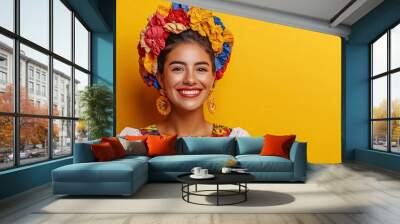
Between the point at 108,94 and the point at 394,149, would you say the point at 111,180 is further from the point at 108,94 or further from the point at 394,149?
the point at 394,149

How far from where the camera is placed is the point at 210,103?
27.6 ft

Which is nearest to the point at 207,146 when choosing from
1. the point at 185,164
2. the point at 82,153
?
the point at 185,164

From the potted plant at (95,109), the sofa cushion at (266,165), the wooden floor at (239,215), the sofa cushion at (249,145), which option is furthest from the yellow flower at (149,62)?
the wooden floor at (239,215)

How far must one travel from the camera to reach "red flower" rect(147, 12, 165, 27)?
818 cm

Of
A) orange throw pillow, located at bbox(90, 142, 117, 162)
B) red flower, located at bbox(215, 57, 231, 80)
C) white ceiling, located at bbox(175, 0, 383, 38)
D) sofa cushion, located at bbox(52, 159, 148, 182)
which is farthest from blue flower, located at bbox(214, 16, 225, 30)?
sofa cushion, located at bbox(52, 159, 148, 182)

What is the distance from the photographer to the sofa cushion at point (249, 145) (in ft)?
21.7

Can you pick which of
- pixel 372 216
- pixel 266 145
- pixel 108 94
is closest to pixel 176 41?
pixel 108 94

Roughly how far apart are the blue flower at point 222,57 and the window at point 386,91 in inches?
134

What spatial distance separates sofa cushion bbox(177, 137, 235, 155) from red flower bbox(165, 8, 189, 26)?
111 inches

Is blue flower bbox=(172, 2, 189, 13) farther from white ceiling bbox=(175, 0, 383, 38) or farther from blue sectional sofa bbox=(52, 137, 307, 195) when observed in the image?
blue sectional sofa bbox=(52, 137, 307, 195)

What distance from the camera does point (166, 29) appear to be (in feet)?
26.8

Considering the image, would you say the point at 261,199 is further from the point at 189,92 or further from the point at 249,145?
the point at 189,92

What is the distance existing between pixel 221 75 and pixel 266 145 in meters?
2.55

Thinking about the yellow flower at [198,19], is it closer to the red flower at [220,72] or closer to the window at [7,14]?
the red flower at [220,72]
